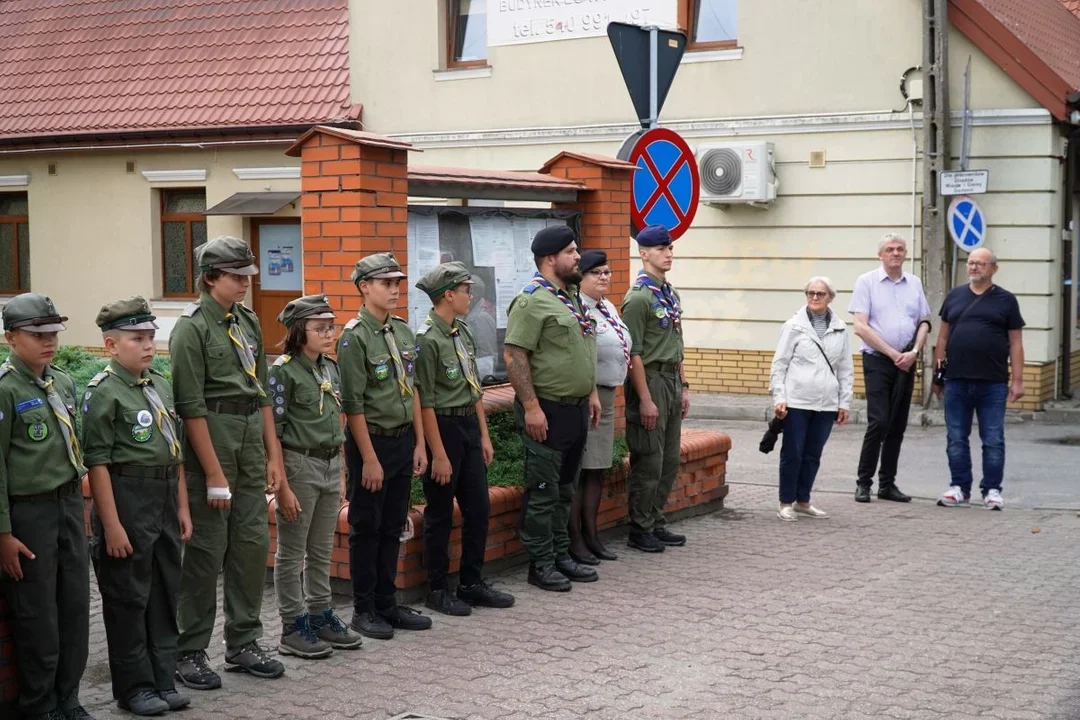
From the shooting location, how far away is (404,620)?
6703 mm

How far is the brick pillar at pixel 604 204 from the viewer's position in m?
9.66

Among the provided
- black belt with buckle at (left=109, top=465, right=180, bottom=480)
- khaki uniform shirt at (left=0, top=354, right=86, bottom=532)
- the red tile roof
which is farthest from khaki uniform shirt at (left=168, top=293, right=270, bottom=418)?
the red tile roof

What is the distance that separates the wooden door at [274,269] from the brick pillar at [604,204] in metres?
12.2

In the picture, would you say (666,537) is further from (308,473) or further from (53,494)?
(53,494)

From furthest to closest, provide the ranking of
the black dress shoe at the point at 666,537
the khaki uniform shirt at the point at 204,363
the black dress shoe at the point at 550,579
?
the black dress shoe at the point at 666,537, the black dress shoe at the point at 550,579, the khaki uniform shirt at the point at 204,363

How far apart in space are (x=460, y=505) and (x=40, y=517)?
2.58 m

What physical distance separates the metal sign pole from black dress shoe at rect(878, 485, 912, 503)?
11.0 ft

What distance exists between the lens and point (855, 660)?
625cm

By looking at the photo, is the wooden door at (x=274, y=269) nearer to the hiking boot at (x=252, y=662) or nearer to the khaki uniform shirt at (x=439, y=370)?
the khaki uniform shirt at (x=439, y=370)

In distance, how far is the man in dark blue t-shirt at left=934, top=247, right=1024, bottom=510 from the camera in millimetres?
10172

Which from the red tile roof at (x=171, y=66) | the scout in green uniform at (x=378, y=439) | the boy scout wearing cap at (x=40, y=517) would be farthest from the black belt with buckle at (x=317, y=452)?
the red tile roof at (x=171, y=66)

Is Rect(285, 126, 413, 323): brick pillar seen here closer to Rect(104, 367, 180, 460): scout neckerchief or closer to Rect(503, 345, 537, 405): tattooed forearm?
Rect(503, 345, 537, 405): tattooed forearm

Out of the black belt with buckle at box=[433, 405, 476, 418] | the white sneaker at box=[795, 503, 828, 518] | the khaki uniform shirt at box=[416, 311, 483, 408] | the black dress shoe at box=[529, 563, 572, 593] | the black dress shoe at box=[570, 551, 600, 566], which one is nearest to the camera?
the khaki uniform shirt at box=[416, 311, 483, 408]

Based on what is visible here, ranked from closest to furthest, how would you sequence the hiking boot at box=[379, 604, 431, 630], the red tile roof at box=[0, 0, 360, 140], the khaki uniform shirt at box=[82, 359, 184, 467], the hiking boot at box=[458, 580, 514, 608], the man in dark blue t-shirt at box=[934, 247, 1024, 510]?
the khaki uniform shirt at box=[82, 359, 184, 467] → the hiking boot at box=[379, 604, 431, 630] → the hiking boot at box=[458, 580, 514, 608] → the man in dark blue t-shirt at box=[934, 247, 1024, 510] → the red tile roof at box=[0, 0, 360, 140]
